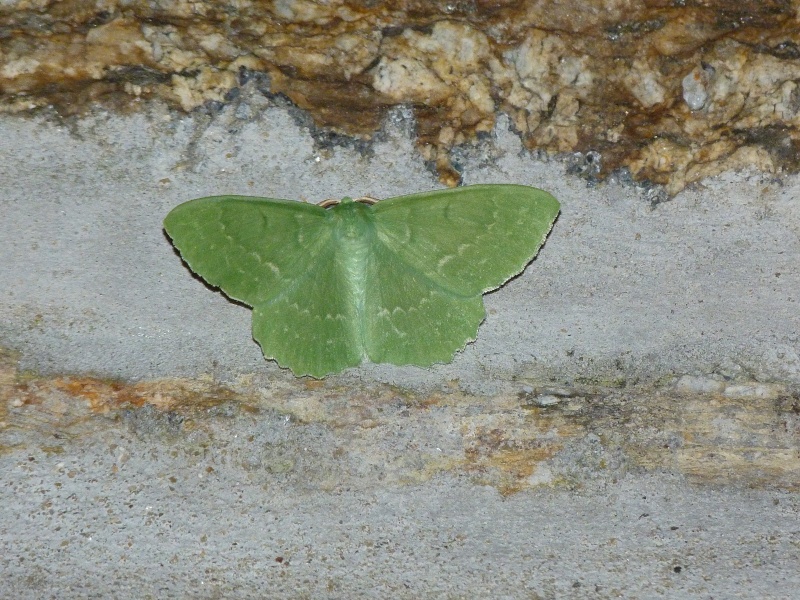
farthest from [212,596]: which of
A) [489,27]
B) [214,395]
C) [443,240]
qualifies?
[489,27]

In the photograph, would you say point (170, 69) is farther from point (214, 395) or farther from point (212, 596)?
point (212, 596)

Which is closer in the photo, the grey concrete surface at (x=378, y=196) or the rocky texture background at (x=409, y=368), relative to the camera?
the rocky texture background at (x=409, y=368)

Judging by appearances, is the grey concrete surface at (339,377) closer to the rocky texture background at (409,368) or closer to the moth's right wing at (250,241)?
the rocky texture background at (409,368)

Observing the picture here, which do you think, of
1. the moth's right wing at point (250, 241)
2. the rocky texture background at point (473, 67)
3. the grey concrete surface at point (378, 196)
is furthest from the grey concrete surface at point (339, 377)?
the moth's right wing at point (250, 241)

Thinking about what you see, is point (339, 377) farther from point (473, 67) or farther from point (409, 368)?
point (473, 67)

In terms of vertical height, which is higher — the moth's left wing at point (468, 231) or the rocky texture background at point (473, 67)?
the rocky texture background at point (473, 67)

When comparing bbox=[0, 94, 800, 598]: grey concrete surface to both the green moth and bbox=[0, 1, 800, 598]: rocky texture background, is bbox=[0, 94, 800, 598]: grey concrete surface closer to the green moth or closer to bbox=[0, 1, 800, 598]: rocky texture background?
bbox=[0, 1, 800, 598]: rocky texture background

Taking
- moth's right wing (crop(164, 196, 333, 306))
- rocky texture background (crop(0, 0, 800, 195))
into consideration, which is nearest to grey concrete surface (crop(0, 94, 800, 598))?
rocky texture background (crop(0, 0, 800, 195))
